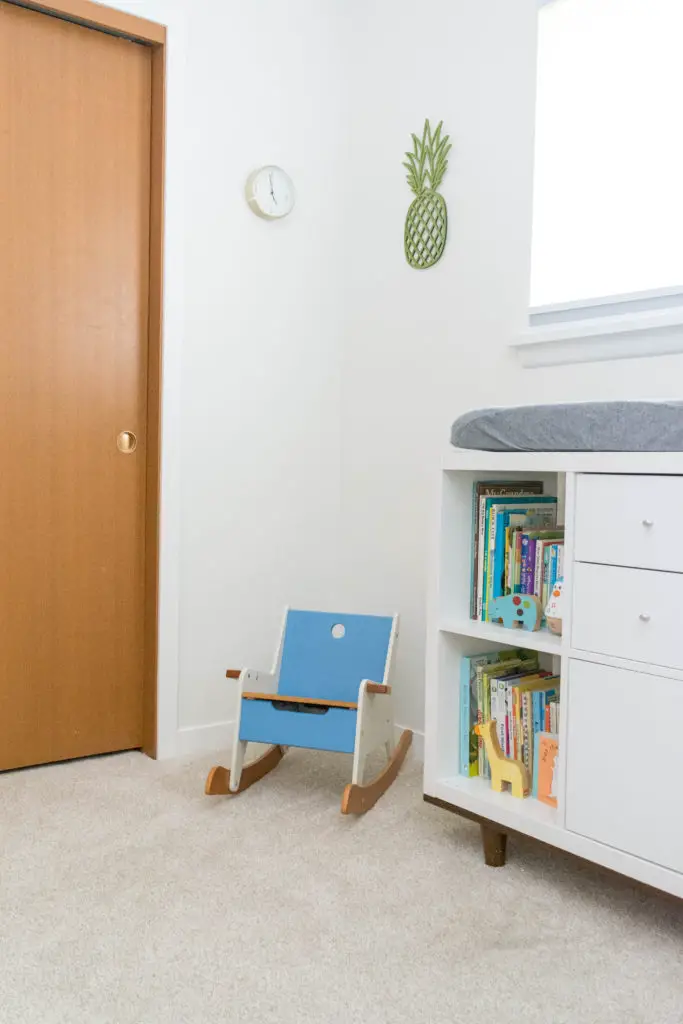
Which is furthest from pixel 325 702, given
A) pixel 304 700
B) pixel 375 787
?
pixel 375 787

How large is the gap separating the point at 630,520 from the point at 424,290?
3.83 ft

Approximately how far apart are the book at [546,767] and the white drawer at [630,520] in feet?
1.25

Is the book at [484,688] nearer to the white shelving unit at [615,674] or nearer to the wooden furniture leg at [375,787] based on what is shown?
the white shelving unit at [615,674]

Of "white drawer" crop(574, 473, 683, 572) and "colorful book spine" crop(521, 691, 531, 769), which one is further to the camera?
"colorful book spine" crop(521, 691, 531, 769)

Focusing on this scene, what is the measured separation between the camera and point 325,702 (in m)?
2.08

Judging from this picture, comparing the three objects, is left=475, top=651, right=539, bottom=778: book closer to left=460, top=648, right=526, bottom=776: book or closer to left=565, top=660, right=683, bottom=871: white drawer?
left=460, top=648, right=526, bottom=776: book

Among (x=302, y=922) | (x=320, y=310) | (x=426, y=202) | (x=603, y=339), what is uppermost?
(x=426, y=202)

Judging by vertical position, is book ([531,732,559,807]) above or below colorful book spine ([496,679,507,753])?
below

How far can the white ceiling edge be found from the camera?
6.24ft

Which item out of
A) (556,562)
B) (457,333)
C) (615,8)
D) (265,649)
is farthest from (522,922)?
(615,8)

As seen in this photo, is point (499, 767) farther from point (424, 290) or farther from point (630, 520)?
point (424, 290)

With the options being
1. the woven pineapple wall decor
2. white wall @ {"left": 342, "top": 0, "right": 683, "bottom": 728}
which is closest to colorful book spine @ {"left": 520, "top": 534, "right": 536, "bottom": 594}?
white wall @ {"left": 342, "top": 0, "right": 683, "bottom": 728}

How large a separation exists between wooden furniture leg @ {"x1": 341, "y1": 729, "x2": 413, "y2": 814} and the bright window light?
113 cm

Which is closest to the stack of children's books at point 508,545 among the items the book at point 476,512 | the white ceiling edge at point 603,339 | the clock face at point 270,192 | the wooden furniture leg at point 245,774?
the book at point 476,512
